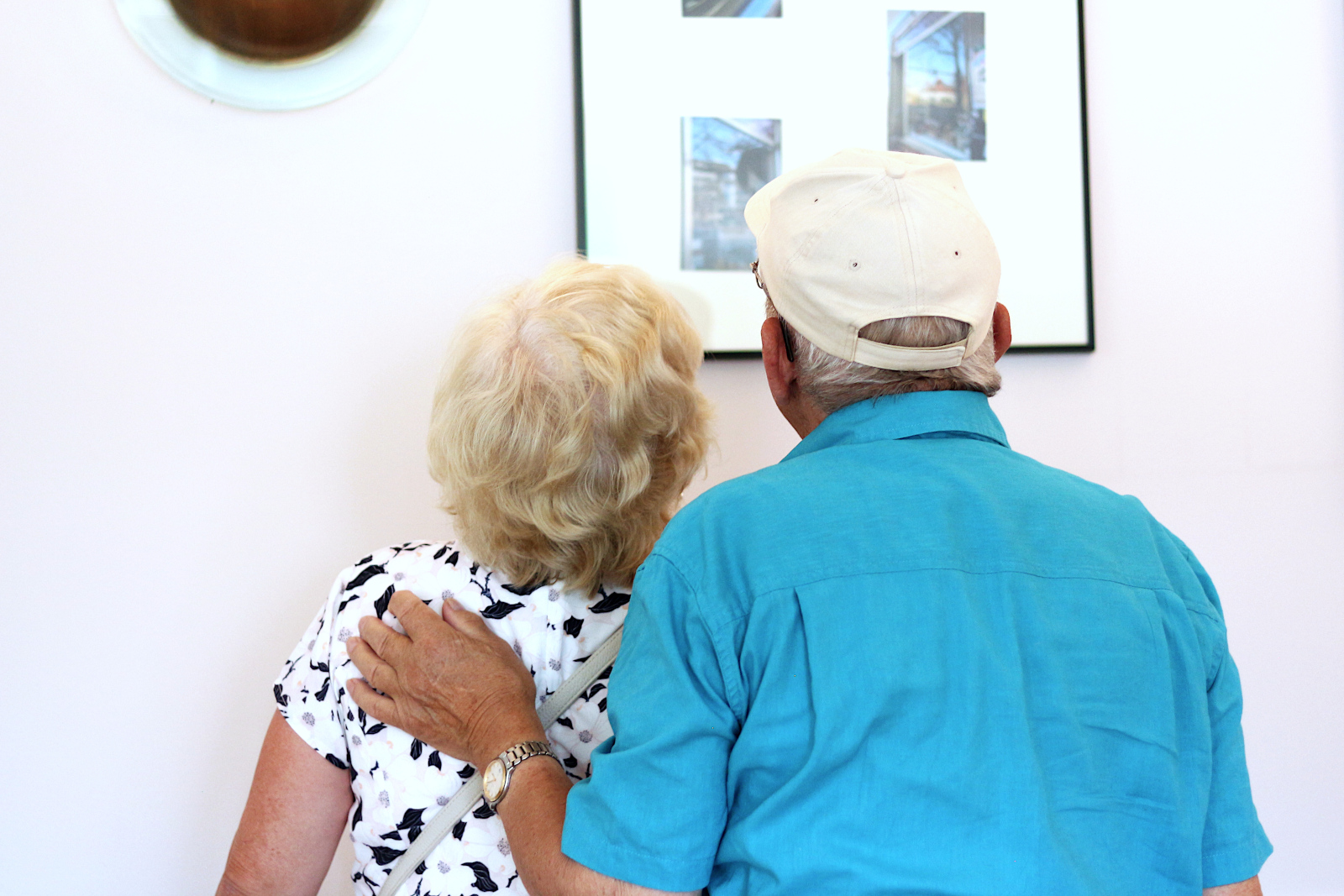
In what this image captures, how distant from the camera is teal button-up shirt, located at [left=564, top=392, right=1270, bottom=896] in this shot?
0.63m

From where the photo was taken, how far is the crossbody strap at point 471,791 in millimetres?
888

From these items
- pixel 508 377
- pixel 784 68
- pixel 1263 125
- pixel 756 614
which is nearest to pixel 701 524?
pixel 756 614

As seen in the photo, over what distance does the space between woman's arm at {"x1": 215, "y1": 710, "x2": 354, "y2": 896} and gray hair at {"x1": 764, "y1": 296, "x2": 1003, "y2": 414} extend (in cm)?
61

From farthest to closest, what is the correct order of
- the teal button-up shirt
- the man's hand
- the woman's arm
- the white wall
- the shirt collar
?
the white wall, the woman's arm, the man's hand, the shirt collar, the teal button-up shirt

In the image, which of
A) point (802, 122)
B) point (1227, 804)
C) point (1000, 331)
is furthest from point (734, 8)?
point (1227, 804)

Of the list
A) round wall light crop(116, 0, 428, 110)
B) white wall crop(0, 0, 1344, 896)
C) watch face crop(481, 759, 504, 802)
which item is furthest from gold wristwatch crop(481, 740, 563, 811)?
round wall light crop(116, 0, 428, 110)

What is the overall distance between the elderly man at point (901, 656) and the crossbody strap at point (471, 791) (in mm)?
131

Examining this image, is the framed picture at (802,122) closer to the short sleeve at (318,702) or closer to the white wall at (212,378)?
the white wall at (212,378)

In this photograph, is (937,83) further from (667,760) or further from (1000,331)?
(667,760)

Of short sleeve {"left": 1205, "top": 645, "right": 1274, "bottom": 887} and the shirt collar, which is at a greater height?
the shirt collar

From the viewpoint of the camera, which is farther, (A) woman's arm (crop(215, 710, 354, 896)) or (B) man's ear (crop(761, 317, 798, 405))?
(A) woman's arm (crop(215, 710, 354, 896))

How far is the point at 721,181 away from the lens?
1439mm

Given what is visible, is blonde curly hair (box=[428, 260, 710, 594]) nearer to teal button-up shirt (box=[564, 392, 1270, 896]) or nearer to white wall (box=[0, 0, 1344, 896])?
teal button-up shirt (box=[564, 392, 1270, 896])

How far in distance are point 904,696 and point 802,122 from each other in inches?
40.9
